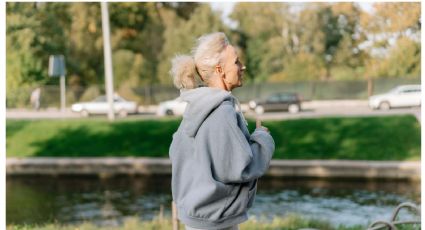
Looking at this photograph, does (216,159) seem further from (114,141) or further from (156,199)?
(114,141)

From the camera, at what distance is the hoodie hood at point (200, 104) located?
76.0 inches

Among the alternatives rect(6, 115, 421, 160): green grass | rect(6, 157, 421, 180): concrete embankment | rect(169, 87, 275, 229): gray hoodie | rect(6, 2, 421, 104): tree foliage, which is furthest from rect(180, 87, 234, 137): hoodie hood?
rect(6, 2, 421, 104): tree foliage

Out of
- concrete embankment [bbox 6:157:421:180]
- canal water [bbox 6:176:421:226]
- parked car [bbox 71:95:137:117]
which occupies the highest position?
parked car [bbox 71:95:137:117]

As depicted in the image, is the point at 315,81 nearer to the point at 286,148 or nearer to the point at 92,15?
the point at 92,15

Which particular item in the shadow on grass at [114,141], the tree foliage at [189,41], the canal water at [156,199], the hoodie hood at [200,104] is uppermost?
the tree foliage at [189,41]

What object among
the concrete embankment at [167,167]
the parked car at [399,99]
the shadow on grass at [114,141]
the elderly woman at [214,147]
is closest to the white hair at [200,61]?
the elderly woman at [214,147]

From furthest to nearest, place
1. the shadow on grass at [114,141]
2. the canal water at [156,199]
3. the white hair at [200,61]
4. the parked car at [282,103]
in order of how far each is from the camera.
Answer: the parked car at [282,103]
the shadow on grass at [114,141]
the canal water at [156,199]
the white hair at [200,61]

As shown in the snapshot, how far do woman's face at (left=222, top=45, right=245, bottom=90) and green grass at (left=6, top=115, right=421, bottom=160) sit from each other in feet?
37.1

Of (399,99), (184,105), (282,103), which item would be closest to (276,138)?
(184,105)

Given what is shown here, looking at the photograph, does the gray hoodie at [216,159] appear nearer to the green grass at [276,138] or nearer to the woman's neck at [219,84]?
the woman's neck at [219,84]

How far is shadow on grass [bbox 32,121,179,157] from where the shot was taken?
14.5 meters

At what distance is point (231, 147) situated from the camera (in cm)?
189

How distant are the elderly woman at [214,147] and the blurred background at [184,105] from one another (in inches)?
131

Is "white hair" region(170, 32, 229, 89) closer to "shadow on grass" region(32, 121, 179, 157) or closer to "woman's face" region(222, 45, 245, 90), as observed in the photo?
"woman's face" region(222, 45, 245, 90)
